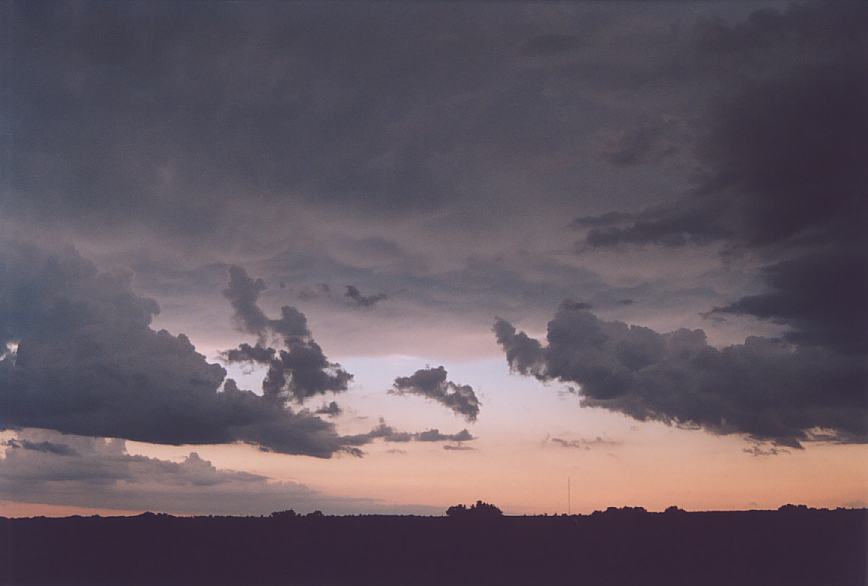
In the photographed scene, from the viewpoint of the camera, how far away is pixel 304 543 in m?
175

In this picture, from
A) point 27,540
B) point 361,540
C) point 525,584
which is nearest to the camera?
point 525,584

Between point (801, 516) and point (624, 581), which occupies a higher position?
point (801, 516)

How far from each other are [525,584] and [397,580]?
61.0ft

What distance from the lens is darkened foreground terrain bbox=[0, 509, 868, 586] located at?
142875mm

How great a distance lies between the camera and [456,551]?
161875 mm

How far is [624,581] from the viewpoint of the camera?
452 ft

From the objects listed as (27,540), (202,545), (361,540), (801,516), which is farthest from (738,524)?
(27,540)

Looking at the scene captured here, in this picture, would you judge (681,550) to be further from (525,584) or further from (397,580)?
(397,580)

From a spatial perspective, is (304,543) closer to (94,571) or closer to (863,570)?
(94,571)

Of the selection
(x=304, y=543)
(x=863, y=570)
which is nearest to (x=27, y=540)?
(x=304, y=543)

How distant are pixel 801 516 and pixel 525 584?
78.6 meters

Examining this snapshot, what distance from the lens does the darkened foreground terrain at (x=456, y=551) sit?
14288 cm

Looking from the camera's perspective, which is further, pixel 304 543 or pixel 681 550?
pixel 304 543

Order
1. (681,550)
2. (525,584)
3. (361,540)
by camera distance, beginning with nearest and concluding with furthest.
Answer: (525,584) → (681,550) → (361,540)
